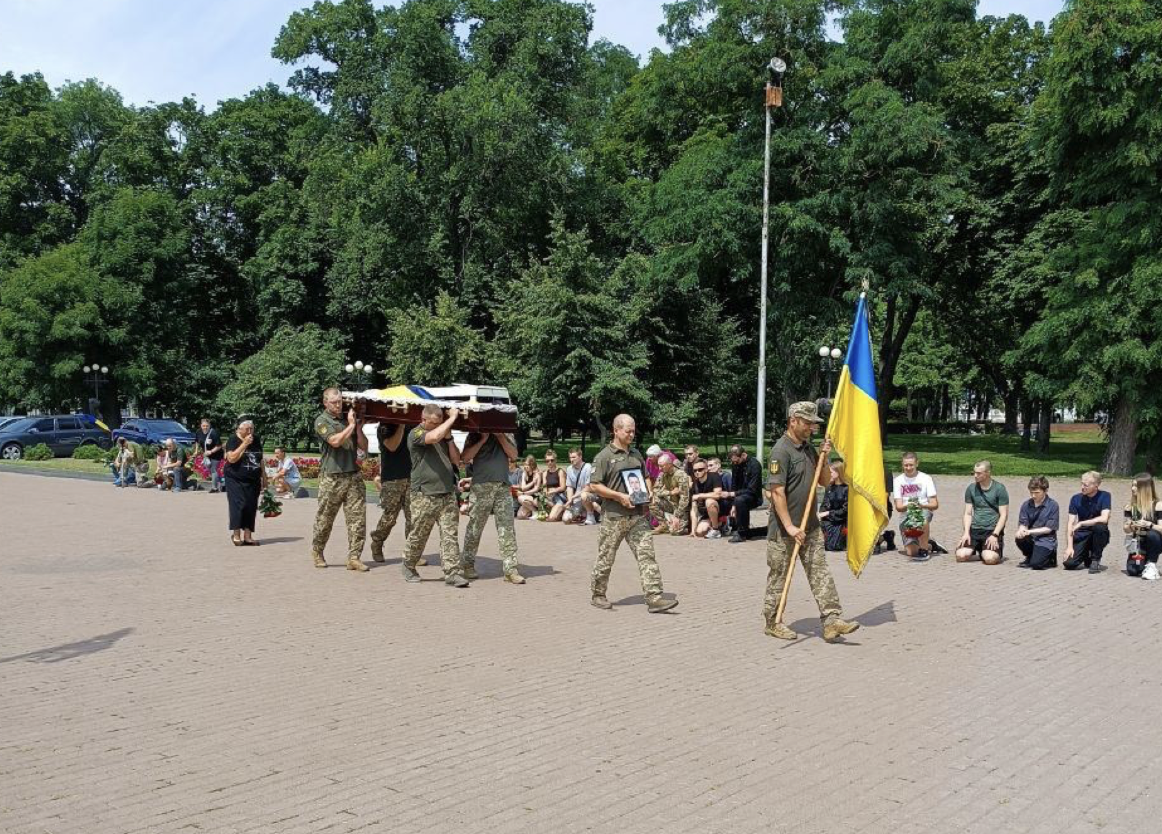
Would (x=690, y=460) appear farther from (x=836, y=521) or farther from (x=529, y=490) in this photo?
(x=529, y=490)

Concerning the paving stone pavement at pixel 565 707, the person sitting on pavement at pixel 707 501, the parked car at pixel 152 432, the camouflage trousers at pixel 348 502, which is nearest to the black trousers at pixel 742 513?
the person sitting on pavement at pixel 707 501

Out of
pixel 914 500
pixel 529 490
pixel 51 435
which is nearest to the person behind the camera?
pixel 914 500

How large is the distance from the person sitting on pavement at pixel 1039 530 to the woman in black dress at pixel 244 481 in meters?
10.2

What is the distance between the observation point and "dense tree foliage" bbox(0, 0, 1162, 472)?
31.0 m

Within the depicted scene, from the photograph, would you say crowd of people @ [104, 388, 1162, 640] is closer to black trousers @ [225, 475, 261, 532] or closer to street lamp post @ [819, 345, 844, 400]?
black trousers @ [225, 475, 261, 532]

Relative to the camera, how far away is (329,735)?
610cm

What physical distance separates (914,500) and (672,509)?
420cm

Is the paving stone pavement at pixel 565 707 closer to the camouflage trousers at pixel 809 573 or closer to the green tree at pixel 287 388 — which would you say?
the camouflage trousers at pixel 809 573

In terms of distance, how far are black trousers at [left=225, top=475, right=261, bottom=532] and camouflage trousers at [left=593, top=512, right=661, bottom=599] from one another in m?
6.72

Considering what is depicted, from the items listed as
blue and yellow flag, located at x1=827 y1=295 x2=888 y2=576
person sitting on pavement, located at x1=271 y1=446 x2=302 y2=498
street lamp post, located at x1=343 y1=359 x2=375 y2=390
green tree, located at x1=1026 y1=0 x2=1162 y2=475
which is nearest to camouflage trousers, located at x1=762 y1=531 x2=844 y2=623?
blue and yellow flag, located at x1=827 y1=295 x2=888 y2=576

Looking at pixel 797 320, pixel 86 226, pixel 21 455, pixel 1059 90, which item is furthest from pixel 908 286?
pixel 86 226

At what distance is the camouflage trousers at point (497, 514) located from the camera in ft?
38.1

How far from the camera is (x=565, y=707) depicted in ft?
22.0

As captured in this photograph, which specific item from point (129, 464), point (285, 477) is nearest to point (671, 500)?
point (285, 477)
